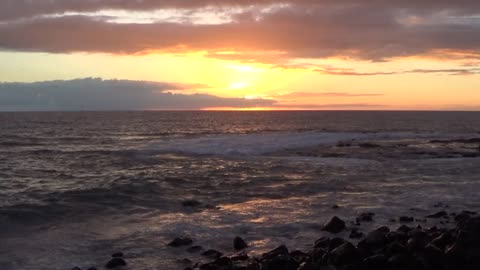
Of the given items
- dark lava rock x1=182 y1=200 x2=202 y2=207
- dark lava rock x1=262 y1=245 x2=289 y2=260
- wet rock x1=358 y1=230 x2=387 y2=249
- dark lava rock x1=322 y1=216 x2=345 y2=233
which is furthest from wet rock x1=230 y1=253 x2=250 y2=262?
dark lava rock x1=182 y1=200 x2=202 y2=207

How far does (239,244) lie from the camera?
38.5 feet

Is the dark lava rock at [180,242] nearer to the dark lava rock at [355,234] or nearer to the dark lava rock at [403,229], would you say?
the dark lava rock at [355,234]

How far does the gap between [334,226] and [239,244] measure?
107 inches

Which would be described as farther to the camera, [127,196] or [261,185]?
[261,185]

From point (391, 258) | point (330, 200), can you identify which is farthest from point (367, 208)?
point (391, 258)

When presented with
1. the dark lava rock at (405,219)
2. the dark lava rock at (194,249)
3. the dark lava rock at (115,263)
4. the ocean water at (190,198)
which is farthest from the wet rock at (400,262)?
the dark lava rock at (405,219)

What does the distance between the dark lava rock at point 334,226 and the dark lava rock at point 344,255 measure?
3.41 meters

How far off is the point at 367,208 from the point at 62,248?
29.5 ft

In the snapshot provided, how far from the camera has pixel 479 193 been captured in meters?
19.0

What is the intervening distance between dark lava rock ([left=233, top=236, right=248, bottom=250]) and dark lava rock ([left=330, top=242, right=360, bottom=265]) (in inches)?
105

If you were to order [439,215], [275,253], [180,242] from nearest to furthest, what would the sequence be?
[275,253], [180,242], [439,215]

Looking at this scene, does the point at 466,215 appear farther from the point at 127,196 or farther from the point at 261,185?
the point at 127,196

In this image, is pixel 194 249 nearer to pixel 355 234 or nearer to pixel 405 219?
pixel 355 234

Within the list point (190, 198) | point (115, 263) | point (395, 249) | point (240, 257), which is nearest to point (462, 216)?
point (395, 249)
